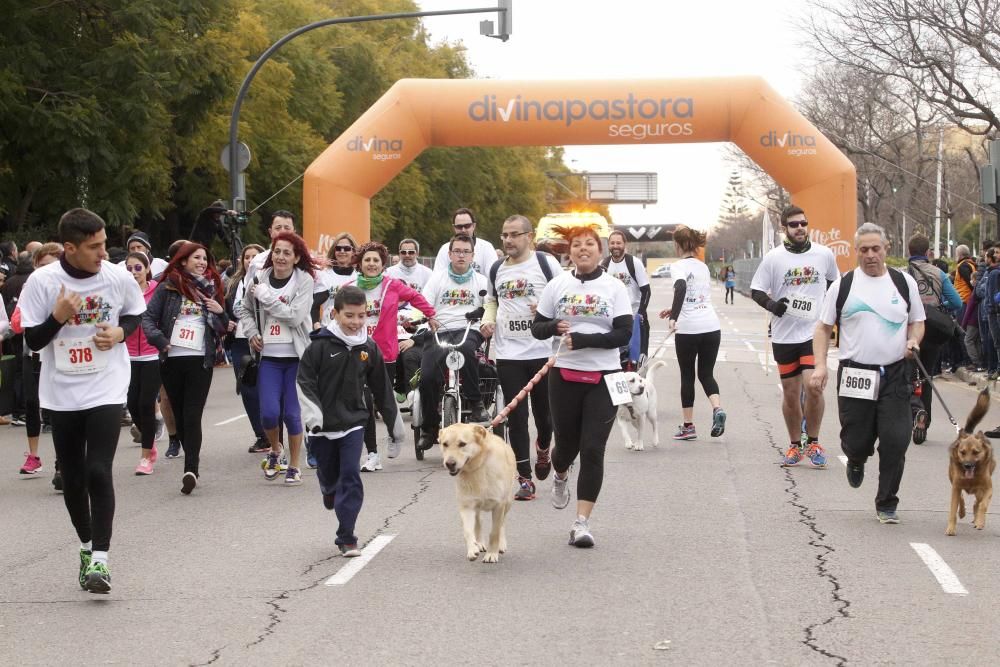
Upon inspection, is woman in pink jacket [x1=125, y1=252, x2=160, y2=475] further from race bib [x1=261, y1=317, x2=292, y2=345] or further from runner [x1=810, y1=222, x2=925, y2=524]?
runner [x1=810, y1=222, x2=925, y2=524]

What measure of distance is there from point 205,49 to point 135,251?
535 inches

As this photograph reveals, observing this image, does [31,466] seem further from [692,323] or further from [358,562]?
[692,323]

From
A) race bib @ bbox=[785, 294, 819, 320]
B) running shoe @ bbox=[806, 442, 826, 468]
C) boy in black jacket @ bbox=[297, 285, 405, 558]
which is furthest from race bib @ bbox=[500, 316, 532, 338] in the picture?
running shoe @ bbox=[806, 442, 826, 468]

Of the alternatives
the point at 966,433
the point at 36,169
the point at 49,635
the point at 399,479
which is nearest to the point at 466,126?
the point at 36,169

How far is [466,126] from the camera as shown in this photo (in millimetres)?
23984

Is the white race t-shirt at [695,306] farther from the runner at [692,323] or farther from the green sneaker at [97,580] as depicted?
the green sneaker at [97,580]

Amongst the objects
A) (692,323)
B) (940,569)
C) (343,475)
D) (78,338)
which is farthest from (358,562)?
(692,323)

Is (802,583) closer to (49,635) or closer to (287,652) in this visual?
(287,652)

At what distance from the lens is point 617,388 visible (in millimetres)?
8125

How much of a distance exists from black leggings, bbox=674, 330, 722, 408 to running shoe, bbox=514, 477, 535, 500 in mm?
3721

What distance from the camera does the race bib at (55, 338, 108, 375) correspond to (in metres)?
7.23

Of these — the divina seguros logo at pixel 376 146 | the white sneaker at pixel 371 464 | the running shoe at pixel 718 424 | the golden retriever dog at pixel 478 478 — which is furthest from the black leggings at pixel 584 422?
the divina seguros logo at pixel 376 146

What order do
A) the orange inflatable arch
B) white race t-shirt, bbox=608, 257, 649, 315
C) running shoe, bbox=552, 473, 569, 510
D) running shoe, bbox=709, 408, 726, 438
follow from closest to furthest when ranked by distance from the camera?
running shoe, bbox=552, 473, 569, 510, running shoe, bbox=709, 408, 726, 438, white race t-shirt, bbox=608, 257, 649, 315, the orange inflatable arch

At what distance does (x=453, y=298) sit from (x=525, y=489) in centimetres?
238
